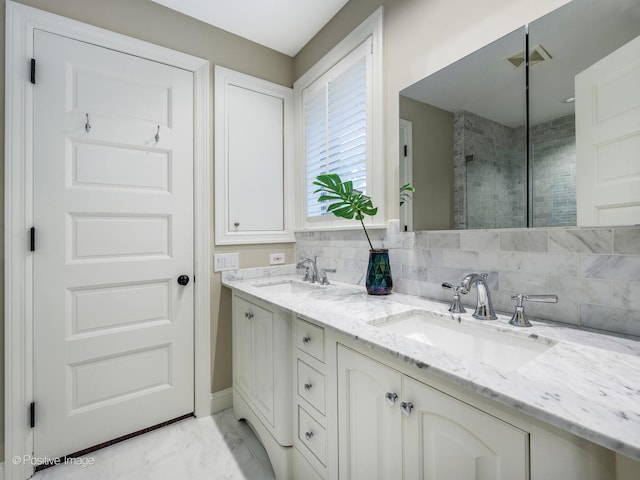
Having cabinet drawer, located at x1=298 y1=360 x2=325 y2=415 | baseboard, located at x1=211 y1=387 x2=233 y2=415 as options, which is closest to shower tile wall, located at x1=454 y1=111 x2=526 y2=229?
cabinet drawer, located at x1=298 y1=360 x2=325 y2=415

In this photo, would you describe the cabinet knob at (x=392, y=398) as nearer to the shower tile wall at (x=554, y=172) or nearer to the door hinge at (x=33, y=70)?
the shower tile wall at (x=554, y=172)

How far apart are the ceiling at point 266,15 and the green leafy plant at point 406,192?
1268 mm

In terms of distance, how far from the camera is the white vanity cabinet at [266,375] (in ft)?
4.39

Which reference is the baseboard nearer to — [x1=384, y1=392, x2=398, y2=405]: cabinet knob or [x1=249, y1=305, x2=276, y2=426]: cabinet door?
[x1=249, y1=305, x2=276, y2=426]: cabinet door

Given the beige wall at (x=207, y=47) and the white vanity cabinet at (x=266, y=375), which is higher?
the beige wall at (x=207, y=47)

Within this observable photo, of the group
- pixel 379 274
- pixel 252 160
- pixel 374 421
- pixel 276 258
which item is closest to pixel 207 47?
pixel 252 160

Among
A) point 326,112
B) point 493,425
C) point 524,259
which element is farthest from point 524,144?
point 326,112

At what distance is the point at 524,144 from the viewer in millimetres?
1044

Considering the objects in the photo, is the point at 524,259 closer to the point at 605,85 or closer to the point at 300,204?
the point at 605,85

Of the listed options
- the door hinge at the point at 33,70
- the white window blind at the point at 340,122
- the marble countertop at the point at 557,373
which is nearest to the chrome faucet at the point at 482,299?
the marble countertop at the point at 557,373

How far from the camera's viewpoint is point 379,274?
1454 millimetres

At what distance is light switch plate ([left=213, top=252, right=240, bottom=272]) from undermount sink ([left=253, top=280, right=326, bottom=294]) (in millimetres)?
273

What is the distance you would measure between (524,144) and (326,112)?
4.14ft

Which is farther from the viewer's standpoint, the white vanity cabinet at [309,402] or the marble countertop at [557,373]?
the white vanity cabinet at [309,402]
